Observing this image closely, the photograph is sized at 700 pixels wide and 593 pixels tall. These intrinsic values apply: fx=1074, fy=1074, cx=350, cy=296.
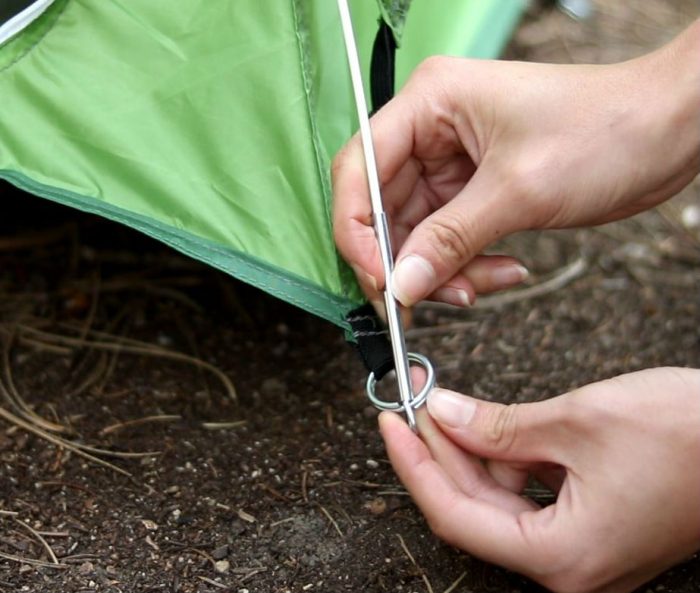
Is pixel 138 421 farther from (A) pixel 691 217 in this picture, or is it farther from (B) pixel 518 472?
(A) pixel 691 217

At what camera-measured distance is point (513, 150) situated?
1.16 metres

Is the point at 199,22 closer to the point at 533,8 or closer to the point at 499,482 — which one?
the point at 499,482

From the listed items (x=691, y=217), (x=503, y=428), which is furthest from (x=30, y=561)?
(x=691, y=217)

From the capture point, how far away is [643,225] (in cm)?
187

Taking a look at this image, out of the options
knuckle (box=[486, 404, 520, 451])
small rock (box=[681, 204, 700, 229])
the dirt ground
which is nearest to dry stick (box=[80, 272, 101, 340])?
the dirt ground

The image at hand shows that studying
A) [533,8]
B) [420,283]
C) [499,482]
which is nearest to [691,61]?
[420,283]

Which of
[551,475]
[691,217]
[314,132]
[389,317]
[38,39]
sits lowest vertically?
[691,217]

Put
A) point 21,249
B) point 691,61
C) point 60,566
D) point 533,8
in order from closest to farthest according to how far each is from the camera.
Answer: point 60,566
point 691,61
point 21,249
point 533,8

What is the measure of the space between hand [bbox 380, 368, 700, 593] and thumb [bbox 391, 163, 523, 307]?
0.14 m

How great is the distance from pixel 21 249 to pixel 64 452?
0.51m

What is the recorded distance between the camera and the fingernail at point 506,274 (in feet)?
3.98

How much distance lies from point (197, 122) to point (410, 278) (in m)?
0.33

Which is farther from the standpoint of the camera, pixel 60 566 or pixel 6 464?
pixel 6 464

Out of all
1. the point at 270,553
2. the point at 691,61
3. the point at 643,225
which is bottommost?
the point at 643,225
